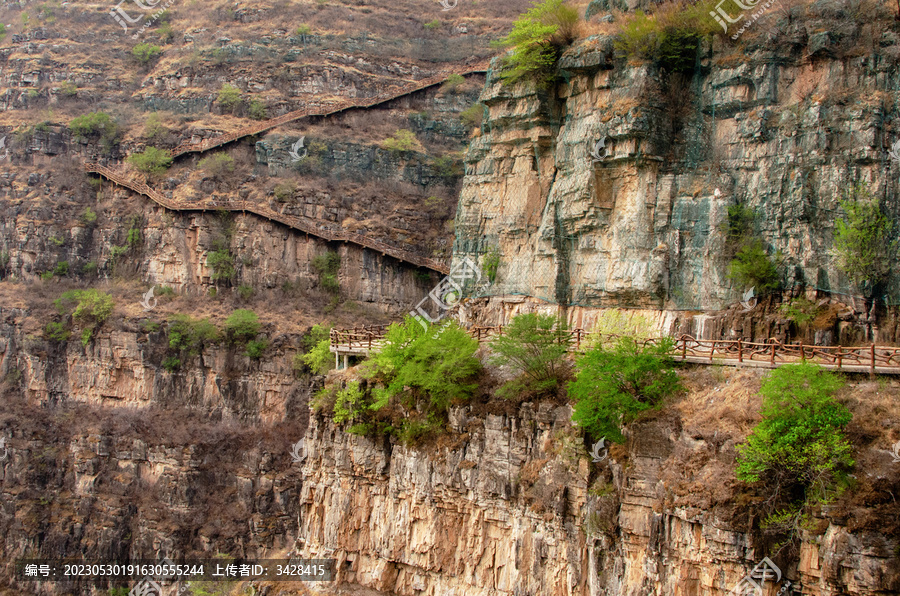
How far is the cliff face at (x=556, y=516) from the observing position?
60.1ft

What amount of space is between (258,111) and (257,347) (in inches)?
704

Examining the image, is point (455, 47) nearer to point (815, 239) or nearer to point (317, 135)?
point (317, 135)

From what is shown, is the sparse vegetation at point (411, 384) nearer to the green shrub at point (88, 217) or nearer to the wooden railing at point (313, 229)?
the wooden railing at point (313, 229)

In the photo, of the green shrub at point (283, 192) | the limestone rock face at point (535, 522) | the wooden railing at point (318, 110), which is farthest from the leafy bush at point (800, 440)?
the wooden railing at point (318, 110)

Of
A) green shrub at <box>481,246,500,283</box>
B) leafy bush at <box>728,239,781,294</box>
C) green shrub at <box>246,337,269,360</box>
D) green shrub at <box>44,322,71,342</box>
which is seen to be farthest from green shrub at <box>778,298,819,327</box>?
green shrub at <box>44,322,71,342</box>

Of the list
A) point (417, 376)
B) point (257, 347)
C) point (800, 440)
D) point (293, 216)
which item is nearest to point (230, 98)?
point (293, 216)

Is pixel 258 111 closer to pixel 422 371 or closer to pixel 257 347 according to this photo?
pixel 257 347

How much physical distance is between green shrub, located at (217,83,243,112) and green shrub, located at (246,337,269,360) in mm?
18305

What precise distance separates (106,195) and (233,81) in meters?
11.7

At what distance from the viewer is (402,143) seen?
178 feet

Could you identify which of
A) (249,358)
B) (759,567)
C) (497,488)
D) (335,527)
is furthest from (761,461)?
(249,358)

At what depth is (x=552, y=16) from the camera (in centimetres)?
3148

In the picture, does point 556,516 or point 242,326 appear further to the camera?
point 242,326

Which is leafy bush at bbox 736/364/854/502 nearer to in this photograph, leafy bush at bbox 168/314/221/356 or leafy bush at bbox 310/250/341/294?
leafy bush at bbox 310/250/341/294
